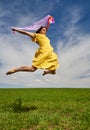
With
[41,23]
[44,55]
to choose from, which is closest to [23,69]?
[44,55]

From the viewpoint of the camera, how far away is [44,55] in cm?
1112

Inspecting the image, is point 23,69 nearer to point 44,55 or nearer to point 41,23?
point 44,55

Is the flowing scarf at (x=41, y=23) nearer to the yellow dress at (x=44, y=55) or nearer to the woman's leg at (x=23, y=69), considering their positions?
the yellow dress at (x=44, y=55)

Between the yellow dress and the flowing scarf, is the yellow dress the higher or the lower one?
the lower one

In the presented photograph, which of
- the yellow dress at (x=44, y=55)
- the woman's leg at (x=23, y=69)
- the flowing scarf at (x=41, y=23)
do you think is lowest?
the woman's leg at (x=23, y=69)

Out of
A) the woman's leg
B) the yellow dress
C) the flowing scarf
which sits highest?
the flowing scarf

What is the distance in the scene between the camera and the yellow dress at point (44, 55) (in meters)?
11.1

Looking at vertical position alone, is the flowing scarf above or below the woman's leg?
above

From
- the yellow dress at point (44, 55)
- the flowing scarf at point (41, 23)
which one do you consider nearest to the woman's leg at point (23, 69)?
the yellow dress at point (44, 55)

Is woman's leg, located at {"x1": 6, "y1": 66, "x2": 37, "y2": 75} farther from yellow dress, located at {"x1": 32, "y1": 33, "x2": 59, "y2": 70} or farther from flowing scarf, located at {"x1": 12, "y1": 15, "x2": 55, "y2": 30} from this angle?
flowing scarf, located at {"x1": 12, "y1": 15, "x2": 55, "y2": 30}

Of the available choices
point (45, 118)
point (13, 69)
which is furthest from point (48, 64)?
point (45, 118)

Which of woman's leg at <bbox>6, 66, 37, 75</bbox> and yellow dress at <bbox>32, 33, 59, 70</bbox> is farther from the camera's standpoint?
yellow dress at <bbox>32, 33, 59, 70</bbox>

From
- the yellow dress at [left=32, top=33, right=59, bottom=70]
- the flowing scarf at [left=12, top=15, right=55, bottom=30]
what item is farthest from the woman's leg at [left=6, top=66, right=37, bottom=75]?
the flowing scarf at [left=12, top=15, right=55, bottom=30]

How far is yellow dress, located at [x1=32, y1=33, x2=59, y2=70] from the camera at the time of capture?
11102 millimetres
